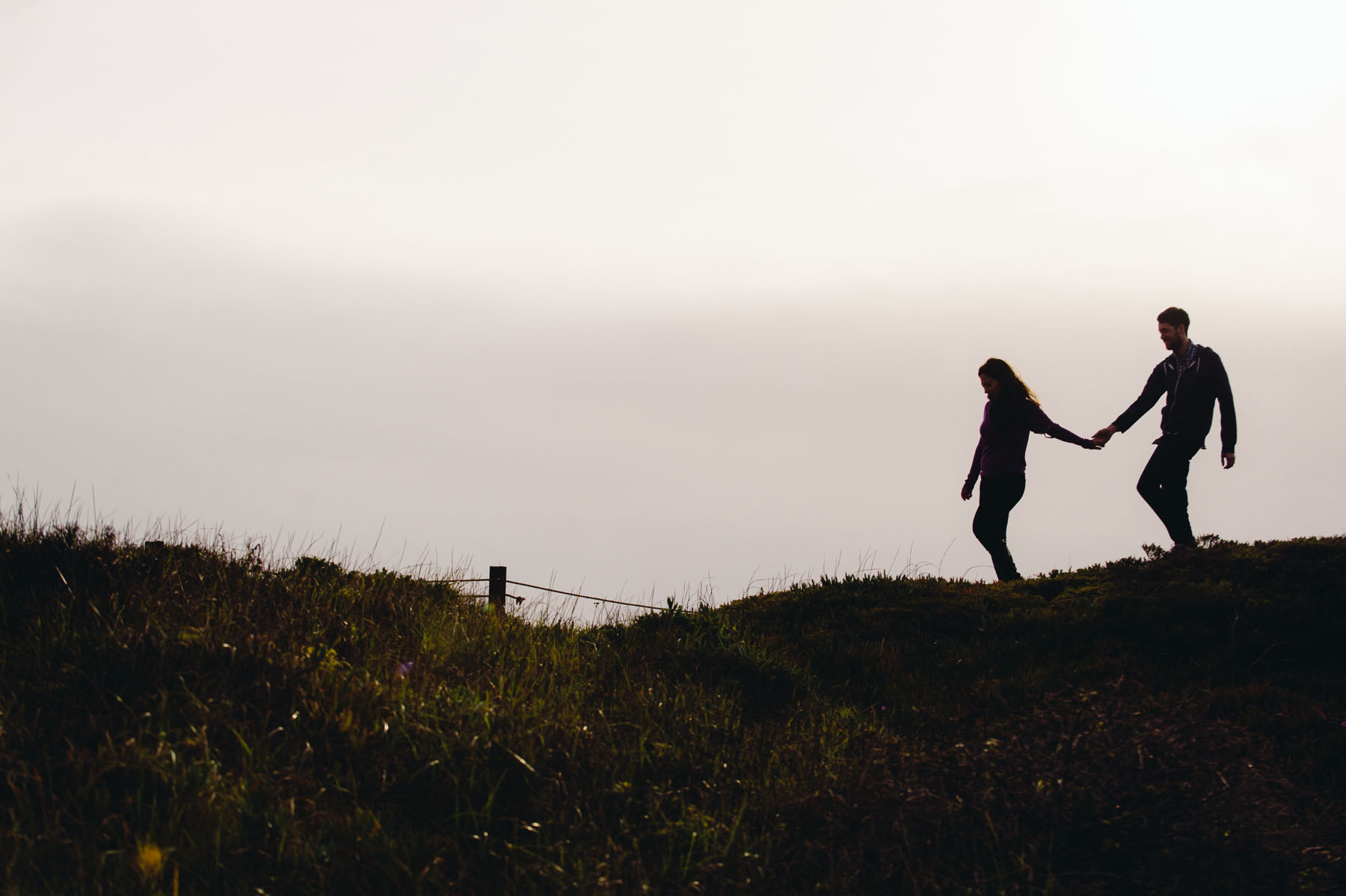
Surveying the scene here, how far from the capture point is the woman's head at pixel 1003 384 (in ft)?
33.9

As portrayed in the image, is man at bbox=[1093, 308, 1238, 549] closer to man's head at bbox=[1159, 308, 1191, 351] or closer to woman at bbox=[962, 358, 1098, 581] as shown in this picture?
man's head at bbox=[1159, 308, 1191, 351]

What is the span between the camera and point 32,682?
5.22 metres

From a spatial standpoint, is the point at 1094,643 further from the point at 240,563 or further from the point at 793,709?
the point at 240,563

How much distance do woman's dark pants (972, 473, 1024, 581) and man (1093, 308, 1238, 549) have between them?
1290mm

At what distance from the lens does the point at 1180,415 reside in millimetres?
9758

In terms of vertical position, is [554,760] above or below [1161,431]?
below

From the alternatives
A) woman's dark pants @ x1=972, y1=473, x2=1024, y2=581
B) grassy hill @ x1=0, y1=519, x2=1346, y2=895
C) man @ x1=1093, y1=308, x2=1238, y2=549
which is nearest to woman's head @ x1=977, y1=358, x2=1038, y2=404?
woman's dark pants @ x1=972, y1=473, x2=1024, y2=581

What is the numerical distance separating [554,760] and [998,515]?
23.0 ft

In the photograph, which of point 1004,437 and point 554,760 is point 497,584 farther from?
point 554,760

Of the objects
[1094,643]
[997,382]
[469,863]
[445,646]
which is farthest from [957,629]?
[469,863]

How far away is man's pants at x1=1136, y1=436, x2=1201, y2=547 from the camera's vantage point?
9820 millimetres

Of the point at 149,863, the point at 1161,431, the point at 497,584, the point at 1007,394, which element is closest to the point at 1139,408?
the point at 1161,431

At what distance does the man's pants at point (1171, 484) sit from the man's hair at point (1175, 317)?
46.9 inches

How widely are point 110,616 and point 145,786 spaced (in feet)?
6.71
